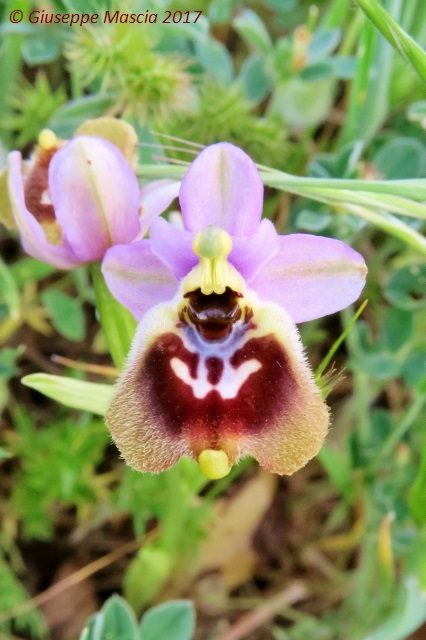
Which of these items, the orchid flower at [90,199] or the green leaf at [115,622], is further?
the green leaf at [115,622]

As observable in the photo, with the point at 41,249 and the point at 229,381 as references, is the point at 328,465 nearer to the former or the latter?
the point at 229,381

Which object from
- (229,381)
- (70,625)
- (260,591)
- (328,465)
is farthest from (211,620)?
(229,381)

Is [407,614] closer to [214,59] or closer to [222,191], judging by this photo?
[222,191]

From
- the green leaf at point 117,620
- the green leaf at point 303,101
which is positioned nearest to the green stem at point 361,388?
the green leaf at point 303,101

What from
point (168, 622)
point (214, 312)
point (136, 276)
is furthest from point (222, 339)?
point (168, 622)

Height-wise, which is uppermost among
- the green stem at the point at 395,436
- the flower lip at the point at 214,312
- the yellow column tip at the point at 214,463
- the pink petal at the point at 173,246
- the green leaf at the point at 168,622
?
the pink petal at the point at 173,246

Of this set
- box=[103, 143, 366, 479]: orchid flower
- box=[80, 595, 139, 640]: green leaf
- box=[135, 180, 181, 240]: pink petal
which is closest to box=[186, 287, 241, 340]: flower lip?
box=[103, 143, 366, 479]: orchid flower

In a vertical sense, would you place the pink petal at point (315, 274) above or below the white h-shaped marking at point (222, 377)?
above

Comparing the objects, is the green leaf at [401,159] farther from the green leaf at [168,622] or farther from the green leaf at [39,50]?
the green leaf at [168,622]
